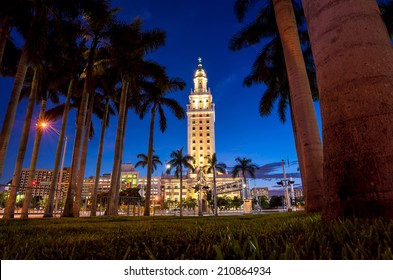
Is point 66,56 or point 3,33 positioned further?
point 66,56

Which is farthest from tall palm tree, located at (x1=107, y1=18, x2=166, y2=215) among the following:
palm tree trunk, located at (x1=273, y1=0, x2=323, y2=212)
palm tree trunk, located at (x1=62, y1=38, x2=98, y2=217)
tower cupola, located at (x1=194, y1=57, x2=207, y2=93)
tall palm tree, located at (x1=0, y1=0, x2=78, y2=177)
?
tower cupola, located at (x1=194, y1=57, x2=207, y2=93)

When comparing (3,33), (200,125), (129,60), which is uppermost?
(200,125)

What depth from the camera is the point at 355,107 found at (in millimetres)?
2525

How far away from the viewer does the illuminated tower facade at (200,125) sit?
388 feet

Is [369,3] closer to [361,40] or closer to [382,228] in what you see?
[361,40]

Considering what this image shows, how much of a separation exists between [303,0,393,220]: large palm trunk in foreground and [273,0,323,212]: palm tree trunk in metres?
4.16

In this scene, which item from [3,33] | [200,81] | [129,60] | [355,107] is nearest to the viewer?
[355,107]

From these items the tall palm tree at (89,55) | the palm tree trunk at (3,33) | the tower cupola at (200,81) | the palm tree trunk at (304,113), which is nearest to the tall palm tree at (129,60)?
the tall palm tree at (89,55)

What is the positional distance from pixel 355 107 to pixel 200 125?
120 m

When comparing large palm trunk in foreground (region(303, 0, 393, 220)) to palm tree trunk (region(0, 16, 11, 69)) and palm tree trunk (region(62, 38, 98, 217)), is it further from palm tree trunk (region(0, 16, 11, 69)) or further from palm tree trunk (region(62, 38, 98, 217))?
palm tree trunk (region(0, 16, 11, 69))

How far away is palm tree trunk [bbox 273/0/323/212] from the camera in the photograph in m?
6.50

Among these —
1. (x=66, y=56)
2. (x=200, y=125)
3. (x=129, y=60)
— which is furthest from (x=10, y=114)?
(x=200, y=125)

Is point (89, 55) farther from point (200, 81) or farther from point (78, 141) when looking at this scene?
point (200, 81)
